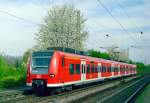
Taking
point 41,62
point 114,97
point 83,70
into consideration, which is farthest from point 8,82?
point 114,97

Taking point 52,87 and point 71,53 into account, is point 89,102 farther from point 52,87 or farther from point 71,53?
point 71,53

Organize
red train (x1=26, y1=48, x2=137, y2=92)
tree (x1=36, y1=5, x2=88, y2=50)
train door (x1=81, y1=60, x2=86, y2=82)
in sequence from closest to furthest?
red train (x1=26, y1=48, x2=137, y2=92) → train door (x1=81, y1=60, x2=86, y2=82) → tree (x1=36, y1=5, x2=88, y2=50)

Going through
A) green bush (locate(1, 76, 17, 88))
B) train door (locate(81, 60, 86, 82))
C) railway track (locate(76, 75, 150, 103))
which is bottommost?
railway track (locate(76, 75, 150, 103))

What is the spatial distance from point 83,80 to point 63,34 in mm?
28420

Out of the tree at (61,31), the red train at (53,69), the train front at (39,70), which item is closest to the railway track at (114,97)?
the red train at (53,69)

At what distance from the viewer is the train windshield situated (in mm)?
21750

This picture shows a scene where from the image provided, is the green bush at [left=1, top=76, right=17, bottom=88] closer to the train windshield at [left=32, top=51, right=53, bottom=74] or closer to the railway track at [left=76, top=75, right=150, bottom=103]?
the train windshield at [left=32, top=51, right=53, bottom=74]

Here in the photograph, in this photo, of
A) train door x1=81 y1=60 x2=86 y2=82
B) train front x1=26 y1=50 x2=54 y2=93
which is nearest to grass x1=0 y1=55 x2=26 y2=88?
train door x1=81 y1=60 x2=86 y2=82

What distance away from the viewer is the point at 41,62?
22.0m

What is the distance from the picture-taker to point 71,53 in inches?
990

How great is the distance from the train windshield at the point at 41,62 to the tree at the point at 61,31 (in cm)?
3153

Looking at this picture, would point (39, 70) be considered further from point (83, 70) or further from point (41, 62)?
point (83, 70)

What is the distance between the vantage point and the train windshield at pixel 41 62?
2175cm

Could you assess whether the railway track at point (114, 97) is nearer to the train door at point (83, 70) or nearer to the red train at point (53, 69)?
the red train at point (53, 69)
